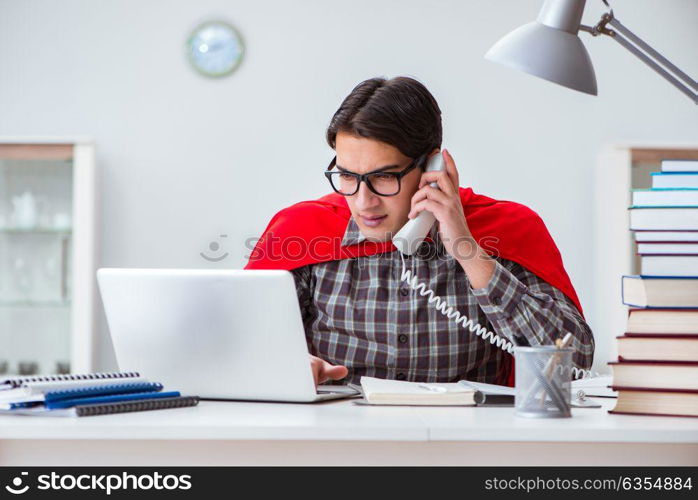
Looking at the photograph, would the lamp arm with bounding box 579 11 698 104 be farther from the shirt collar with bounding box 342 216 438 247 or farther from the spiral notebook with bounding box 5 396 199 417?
the spiral notebook with bounding box 5 396 199 417

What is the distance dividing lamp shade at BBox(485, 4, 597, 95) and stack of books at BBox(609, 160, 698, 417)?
196 mm

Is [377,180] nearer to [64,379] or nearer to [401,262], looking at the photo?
[401,262]

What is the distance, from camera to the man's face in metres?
1.81

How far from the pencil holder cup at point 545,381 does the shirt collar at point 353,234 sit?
817 millimetres

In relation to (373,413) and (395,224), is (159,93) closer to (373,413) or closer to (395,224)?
(395,224)

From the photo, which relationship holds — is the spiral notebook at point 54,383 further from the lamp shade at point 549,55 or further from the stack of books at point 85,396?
the lamp shade at point 549,55

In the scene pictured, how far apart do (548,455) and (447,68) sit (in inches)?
123

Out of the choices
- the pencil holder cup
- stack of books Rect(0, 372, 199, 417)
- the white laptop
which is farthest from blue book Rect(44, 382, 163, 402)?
the pencil holder cup

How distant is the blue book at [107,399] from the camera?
116 centimetres

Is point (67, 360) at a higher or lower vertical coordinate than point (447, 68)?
lower

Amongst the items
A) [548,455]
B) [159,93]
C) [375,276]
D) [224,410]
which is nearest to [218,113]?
[159,93]

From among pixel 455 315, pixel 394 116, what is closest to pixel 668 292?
pixel 455 315

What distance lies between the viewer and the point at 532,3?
13.0 feet

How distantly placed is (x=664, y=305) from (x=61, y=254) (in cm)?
299
